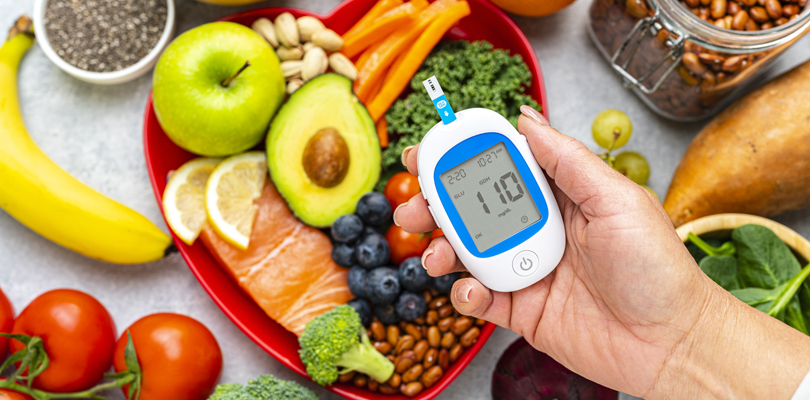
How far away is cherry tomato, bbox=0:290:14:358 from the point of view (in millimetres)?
1499

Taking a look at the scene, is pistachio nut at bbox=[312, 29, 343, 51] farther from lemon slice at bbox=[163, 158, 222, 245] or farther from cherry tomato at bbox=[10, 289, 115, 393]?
cherry tomato at bbox=[10, 289, 115, 393]

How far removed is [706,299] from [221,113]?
1.18 metres

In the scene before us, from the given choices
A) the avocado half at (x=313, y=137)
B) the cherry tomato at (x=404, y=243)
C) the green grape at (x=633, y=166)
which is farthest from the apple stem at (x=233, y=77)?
the green grape at (x=633, y=166)

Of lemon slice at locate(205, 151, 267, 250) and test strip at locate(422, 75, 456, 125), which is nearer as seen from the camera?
test strip at locate(422, 75, 456, 125)

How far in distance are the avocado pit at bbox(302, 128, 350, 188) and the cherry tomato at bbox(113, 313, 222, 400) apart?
1.76 feet

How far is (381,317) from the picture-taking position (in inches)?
57.1

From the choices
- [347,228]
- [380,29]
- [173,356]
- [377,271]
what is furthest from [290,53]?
[173,356]

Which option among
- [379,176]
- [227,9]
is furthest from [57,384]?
[227,9]

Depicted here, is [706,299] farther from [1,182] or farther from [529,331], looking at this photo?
[1,182]

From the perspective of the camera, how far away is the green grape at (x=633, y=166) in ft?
5.02

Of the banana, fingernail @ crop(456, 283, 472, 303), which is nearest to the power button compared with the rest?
fingernail @ crop(456, 283, 472, 303)

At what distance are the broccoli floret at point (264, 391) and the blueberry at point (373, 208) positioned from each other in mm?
476

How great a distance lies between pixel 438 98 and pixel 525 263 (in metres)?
0.38

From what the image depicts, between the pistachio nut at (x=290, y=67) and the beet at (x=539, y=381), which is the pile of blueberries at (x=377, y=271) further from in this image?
the pistachio nut at (x=290, y=67)
